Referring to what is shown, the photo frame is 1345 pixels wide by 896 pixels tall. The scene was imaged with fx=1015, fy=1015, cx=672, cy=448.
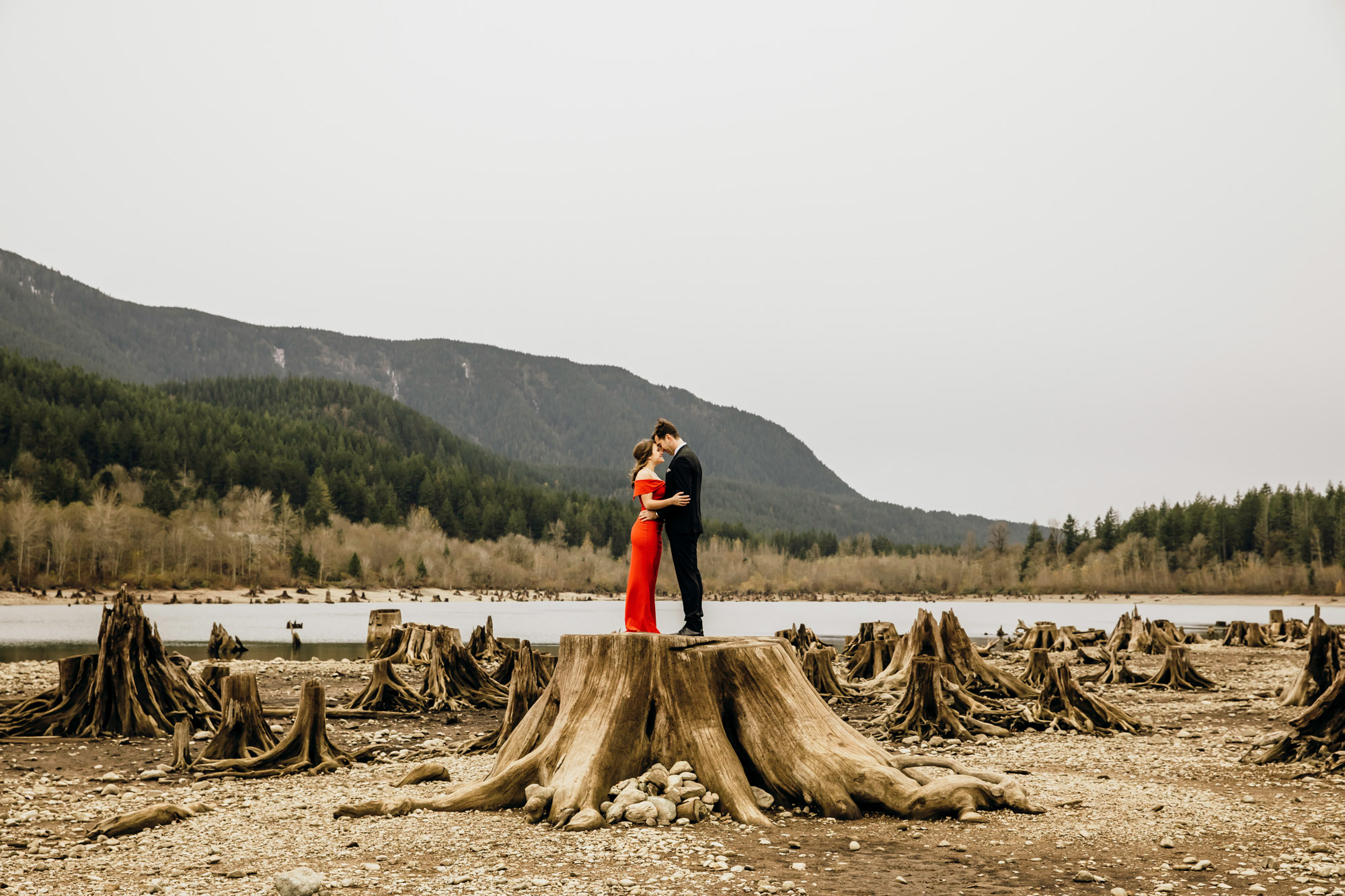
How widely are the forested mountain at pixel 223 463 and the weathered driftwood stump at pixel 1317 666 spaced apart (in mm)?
132934

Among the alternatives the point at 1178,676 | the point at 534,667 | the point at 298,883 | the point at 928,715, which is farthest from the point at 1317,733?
the point at 1178,676

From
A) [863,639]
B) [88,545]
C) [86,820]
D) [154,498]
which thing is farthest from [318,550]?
[86,820]

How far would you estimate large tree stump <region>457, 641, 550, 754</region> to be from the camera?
1316cm

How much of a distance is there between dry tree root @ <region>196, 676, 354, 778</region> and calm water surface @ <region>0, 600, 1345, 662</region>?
349cm

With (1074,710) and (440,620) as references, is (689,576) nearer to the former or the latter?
(1074,710)

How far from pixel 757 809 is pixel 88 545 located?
375 feet

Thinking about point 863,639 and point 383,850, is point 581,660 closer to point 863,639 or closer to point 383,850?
point 383,850

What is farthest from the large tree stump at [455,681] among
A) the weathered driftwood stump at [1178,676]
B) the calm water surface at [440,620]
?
the weathered driftwood stump at [1178,676]

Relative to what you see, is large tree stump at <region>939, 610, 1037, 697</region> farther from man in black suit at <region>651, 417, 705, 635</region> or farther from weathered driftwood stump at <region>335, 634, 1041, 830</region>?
weathered driftwood stump at <region>335, 634, 1041, 830</region>

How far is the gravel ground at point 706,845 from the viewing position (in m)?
6.71

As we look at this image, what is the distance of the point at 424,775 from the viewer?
1014 centimetres

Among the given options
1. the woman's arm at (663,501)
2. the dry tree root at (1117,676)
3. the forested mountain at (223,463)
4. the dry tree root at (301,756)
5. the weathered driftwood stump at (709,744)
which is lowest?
the dry tree root at (1117,676)

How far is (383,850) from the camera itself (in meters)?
7.57

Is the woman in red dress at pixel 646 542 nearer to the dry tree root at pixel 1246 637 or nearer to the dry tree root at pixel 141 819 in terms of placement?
the dry tree root at pixel 141 819
